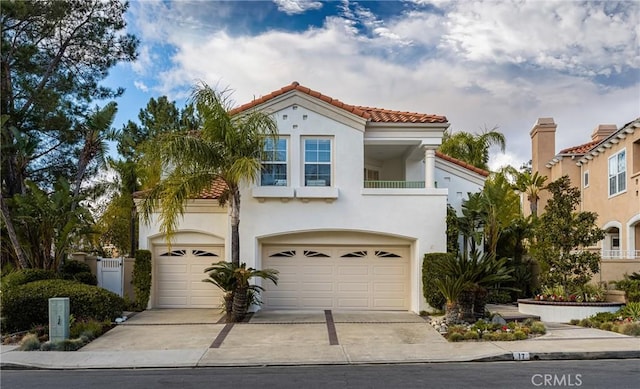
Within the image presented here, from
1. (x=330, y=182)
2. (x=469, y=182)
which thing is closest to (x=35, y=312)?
(x=330, y=182)

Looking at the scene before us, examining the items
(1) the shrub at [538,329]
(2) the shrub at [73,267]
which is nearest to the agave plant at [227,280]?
(2) the shrub at [73,267]

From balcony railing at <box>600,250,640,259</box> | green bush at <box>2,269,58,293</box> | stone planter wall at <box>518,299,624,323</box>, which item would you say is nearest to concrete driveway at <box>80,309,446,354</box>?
green bush at <box>2,269,58,293</box>

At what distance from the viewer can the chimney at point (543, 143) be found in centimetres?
2986

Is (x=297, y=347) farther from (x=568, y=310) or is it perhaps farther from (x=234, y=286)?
(x=568, y=310)

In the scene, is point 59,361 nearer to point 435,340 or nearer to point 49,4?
point 435,340

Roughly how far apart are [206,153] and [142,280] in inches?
195

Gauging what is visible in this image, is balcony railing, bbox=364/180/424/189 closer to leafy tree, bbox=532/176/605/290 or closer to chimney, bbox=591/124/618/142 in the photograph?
leafy tree, bbox=532/176/605/290

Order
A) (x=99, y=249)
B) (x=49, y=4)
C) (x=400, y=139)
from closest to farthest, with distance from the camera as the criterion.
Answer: (x=400, y=139)
(x=49, y=4)
(x=99, y=249)

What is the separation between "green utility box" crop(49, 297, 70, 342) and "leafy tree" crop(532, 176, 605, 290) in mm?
12533

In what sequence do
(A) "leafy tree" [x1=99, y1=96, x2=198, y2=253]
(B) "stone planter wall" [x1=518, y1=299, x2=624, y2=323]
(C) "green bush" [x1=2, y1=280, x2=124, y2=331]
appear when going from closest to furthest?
(C) "green bush" [x1=2, y1=280, x2=124, y2=331] < (B) "stone planter wall" [x1=518, y1=299, x2=624, y2=323] < (A) "leafy tree" [x1=99, y1=96, x2=198, y2=253]

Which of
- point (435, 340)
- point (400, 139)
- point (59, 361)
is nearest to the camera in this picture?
point (59, 361)

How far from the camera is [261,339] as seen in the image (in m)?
12.5

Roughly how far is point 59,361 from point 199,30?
971 cm

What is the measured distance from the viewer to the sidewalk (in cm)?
1049
